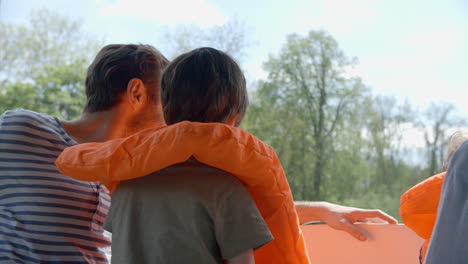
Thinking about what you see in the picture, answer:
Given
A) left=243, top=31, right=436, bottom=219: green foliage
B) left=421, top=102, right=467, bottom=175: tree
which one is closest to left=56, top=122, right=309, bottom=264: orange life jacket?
left=421, top=102, right=467, bottom=175: tree

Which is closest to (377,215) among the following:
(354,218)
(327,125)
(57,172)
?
(354,218)

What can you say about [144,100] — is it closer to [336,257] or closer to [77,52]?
[336,257]

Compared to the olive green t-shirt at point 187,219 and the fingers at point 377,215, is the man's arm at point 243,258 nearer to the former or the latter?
the olive green t-shirt at point 187,219

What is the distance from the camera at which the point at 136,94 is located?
1.13 m

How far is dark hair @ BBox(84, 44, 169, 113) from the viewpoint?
3.69ft

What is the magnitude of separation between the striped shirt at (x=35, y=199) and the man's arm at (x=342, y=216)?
0.57 meters

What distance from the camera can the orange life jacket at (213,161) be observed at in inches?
28.9

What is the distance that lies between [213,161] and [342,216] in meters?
0.51

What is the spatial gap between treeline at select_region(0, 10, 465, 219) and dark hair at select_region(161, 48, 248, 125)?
221 inches

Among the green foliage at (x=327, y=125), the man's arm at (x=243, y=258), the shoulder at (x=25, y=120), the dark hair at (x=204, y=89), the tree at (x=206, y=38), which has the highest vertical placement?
the tree at (x=206, y=38)

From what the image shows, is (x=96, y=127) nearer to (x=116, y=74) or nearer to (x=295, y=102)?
(x=116, y=74)

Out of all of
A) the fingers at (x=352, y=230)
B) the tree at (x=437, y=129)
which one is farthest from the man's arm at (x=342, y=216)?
the tree at (x=437, y=129)

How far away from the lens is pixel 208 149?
0.73 meters

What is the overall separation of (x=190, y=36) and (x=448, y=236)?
645 centimetres
